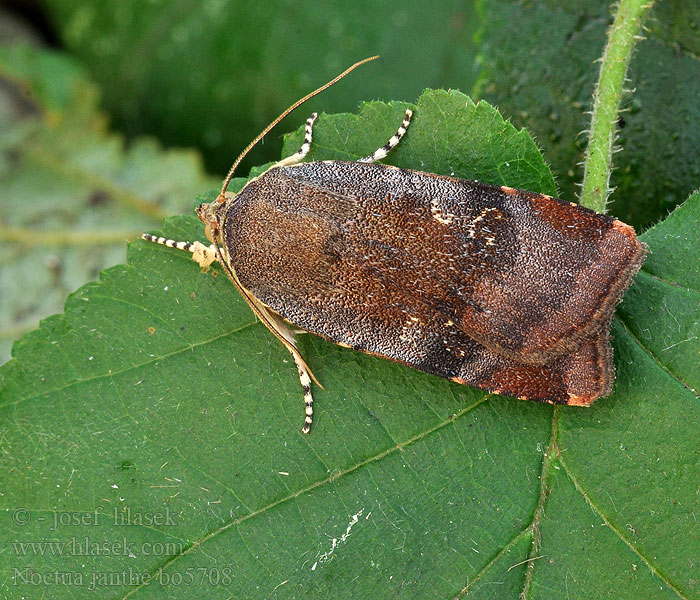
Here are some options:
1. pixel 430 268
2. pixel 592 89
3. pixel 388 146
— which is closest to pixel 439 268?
pixel 430 268

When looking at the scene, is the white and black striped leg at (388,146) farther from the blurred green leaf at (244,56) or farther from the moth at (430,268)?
the blurred green leaf at (244,56)

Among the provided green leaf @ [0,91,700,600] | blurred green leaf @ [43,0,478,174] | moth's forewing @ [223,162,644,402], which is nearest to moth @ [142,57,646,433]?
moth's forewing @ [223,162,644,402]

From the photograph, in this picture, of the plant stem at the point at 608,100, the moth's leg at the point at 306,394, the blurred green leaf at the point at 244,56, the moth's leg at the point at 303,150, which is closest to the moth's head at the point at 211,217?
the moth's leg at the point at 303,150

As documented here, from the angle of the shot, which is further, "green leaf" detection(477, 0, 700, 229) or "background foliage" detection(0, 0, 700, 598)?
"green leaf" detection(477, 0, 700, 229)

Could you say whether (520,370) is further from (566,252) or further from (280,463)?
(280,463)

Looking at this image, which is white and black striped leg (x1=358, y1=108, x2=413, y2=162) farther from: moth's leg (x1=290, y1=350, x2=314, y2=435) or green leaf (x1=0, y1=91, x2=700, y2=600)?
moth's leg (x1=290, y1=350, x2=314, y2=435)

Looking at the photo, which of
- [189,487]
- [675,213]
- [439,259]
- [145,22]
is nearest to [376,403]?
[439,259]
